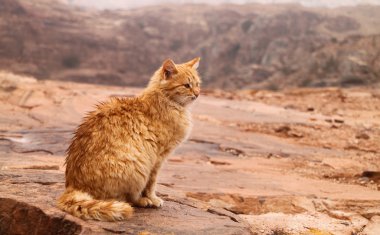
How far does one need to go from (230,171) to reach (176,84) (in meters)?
4.10

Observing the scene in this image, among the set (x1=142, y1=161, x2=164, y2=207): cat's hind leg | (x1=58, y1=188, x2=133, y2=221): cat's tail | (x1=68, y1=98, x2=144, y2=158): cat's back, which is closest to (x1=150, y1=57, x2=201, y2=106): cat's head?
(x1=68, y1=98, x2=144, y2=158): cat's back

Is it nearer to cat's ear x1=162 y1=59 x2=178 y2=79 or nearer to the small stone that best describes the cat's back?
cat's ear x1=162 y1=59 x2=178 y2=79

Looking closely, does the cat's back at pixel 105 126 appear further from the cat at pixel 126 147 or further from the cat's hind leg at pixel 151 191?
the cat's hind leg at pixel 151 191

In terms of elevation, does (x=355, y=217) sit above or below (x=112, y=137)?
below

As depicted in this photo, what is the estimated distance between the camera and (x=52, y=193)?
4676mm

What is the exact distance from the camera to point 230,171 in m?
8.62

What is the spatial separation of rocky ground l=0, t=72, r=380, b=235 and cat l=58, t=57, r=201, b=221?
0.57 feet

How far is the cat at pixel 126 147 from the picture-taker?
4082 mm

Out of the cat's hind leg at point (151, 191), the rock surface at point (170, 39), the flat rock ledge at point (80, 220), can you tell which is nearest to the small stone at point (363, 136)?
the flat rock ledge at point (80, 220)

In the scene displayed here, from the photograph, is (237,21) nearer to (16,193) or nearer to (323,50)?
(323,50)

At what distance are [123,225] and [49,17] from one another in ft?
175

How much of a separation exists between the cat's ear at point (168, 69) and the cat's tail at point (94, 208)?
1.59m

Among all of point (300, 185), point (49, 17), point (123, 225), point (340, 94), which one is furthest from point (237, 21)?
point (123, 225)

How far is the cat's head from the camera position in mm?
4875
